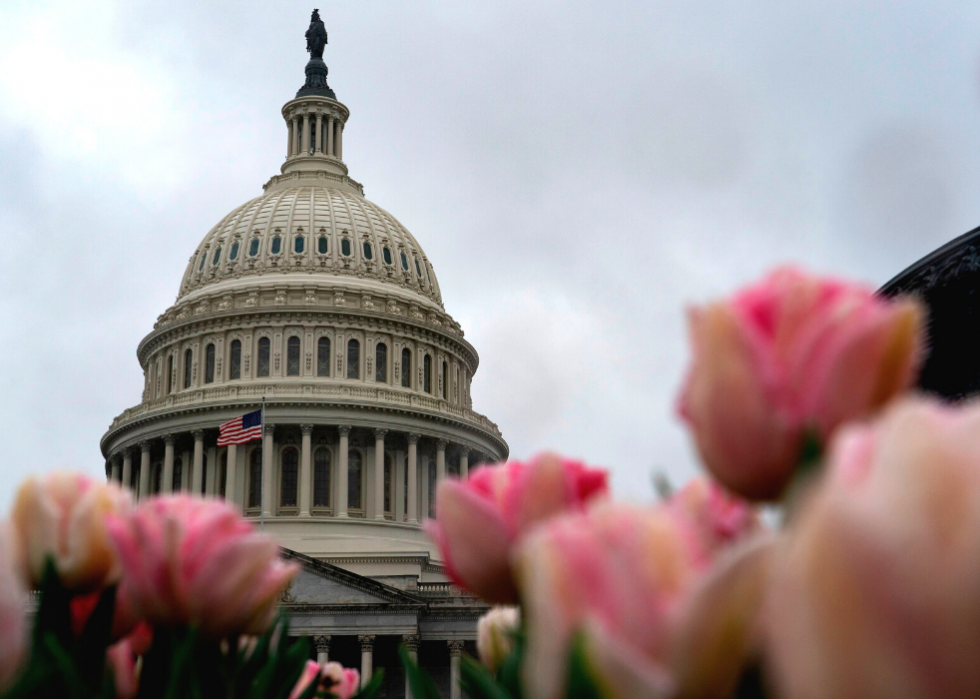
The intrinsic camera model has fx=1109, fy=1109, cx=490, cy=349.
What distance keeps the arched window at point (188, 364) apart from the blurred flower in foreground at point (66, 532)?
7369cm

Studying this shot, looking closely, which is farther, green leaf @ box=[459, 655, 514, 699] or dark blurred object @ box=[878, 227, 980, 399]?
Result: dark blurred object @ box=[878, 227, 980, 399]

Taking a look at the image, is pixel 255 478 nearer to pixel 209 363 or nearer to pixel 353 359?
pixel 209 363

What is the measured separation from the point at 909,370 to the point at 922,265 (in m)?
4.55

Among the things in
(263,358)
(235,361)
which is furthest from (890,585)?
(235,361)

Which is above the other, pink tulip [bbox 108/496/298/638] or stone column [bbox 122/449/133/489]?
stone column [bbox 122/449/133/489]

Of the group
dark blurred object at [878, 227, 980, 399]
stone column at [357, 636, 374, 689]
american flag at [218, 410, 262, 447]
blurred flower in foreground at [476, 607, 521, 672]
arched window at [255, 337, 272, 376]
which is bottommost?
blurred flower in foreground at [476, 607, 521, 672]

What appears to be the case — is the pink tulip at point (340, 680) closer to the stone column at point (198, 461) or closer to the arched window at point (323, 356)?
the stone column at point (198, 461)

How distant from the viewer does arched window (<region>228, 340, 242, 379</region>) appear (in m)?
72.4

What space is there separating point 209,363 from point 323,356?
774cm

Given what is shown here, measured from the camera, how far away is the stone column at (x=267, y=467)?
66.2 m

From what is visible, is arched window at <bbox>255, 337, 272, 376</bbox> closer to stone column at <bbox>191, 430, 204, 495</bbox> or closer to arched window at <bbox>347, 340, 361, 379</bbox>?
arched window at <bbox>347, 340, 361, 379</bbox>

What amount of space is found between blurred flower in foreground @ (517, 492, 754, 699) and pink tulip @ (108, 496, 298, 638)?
1.23m

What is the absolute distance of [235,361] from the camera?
2876 inches

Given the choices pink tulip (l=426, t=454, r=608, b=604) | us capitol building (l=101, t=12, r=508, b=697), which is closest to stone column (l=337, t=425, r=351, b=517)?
us capitol building (l=101, t=12, r=508, b=697)
